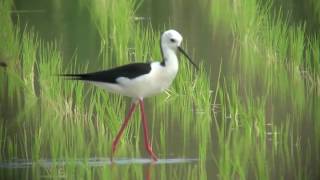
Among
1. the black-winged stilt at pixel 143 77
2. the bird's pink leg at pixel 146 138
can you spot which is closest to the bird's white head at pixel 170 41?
the black-winged stilt at pixel 143 77

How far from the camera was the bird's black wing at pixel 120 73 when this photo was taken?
9.65 feet

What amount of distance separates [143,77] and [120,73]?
8 cm

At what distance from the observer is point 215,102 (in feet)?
10.1

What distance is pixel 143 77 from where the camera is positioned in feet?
9.62

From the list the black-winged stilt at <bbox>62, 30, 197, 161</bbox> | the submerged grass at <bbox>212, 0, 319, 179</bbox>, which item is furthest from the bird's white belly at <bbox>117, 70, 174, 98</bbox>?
the submerged grass at <bbox>212, 0, 319, 179</bbox>

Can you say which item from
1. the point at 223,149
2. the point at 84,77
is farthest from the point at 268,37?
the point at 84,77

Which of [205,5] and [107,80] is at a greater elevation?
[205,5]

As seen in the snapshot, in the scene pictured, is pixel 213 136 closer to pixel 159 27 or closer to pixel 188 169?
pixel 188 169

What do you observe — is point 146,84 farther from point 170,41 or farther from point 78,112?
point 78,112

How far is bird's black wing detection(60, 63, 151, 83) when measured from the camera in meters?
2.94

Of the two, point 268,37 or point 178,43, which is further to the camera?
point 268,37

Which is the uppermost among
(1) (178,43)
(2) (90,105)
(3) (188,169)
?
(1) (178,43)

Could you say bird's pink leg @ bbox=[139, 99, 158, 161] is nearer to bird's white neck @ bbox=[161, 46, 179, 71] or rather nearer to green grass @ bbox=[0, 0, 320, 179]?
green grass @ bbox=[0, 0, 320, 179]

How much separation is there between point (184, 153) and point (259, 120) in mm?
285
